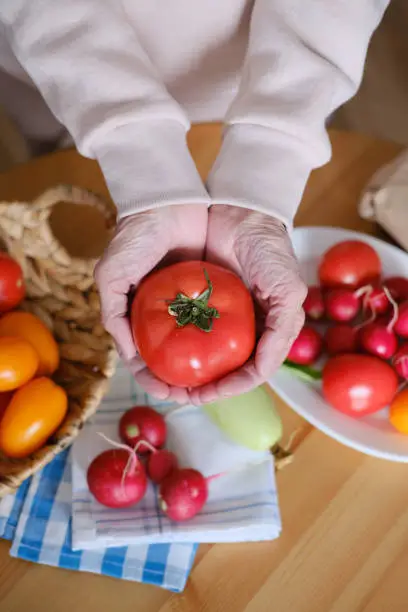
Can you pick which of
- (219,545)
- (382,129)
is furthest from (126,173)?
(382,129)

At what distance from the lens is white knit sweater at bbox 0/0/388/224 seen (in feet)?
2.40

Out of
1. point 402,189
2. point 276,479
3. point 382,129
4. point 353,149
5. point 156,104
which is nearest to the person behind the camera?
point 156,104

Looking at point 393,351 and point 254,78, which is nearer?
point 254,78

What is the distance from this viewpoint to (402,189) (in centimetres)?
95

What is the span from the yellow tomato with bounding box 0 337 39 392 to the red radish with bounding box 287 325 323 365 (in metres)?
0.35

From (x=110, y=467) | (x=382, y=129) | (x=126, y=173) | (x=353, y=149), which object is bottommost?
(x=382, y=129)

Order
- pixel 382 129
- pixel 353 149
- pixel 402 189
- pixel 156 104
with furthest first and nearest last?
pixel 382 129
pixel 353 149
pixel 402 189
pixel 156 104

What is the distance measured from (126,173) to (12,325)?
28cm

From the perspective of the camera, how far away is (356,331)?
912mm

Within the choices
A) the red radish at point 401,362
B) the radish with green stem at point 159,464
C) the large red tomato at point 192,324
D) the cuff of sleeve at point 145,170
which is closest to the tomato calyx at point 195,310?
the large red tomato at point 192,324

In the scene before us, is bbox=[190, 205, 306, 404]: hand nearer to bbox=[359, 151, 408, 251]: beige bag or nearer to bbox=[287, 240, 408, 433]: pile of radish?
bbox=[287, 240, 408, 433]: pile of radish

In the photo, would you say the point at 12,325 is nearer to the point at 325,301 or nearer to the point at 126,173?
the point at 126,173

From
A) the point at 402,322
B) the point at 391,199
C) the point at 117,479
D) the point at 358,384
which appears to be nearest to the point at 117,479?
the point at 117,479

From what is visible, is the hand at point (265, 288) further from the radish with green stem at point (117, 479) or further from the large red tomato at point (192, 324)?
the radish with green stem at point (117, 479)
